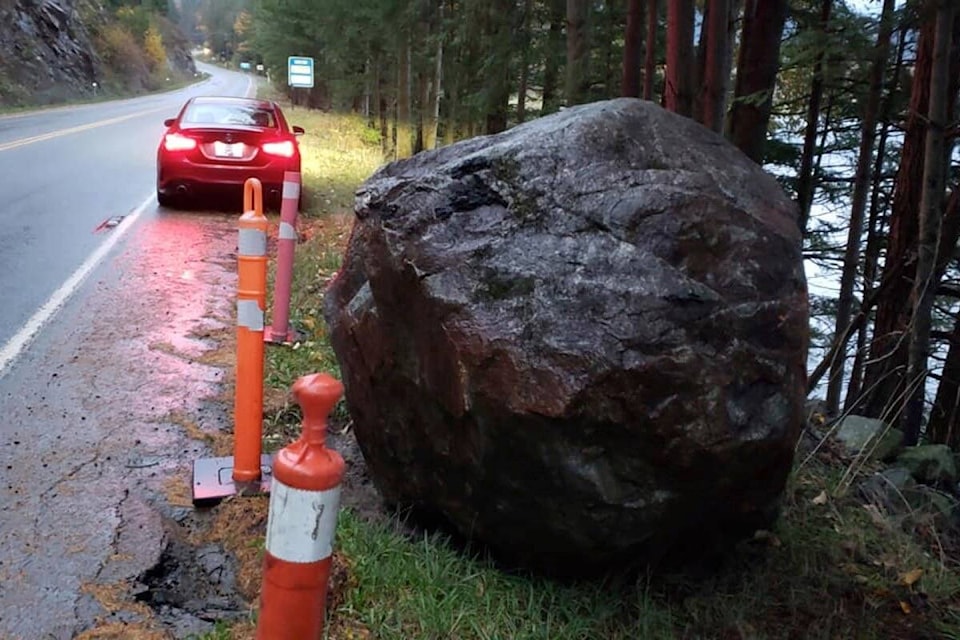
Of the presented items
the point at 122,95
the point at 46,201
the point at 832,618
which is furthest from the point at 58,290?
the point at 122,95

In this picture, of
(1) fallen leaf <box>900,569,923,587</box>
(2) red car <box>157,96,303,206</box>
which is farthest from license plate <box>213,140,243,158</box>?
(1) fallen leaf <box>900,569,923,587</box>

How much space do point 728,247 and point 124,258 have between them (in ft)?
22.7

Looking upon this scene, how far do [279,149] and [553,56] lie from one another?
15.3 feet

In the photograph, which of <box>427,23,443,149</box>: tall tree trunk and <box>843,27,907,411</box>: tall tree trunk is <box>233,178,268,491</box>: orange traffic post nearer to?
<box>843,27,907,411</box>: tall tree trunk

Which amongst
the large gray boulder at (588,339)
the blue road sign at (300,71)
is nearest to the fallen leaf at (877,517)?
the large gray boulder at (588,339)

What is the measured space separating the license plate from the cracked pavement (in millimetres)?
3592

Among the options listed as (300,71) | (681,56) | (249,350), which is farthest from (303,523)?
(300,71)

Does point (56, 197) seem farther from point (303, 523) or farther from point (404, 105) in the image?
point (303, 523)

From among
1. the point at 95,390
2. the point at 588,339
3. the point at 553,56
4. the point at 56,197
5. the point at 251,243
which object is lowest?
the point at 95,390

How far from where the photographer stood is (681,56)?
607 centimetres

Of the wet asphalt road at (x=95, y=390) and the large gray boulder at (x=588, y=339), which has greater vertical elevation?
the large gray boulder at (x=588, y=339)

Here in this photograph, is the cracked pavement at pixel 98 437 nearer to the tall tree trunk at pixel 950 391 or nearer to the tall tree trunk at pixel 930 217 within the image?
the tall tree trunk at pixel 930 217

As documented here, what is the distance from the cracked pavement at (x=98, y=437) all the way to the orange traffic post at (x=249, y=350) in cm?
36

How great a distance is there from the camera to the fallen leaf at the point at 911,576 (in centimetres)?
375
